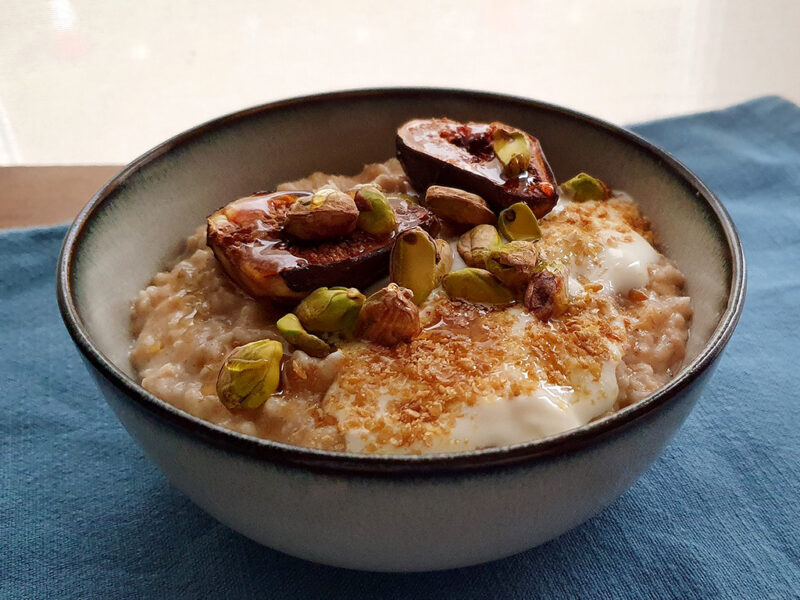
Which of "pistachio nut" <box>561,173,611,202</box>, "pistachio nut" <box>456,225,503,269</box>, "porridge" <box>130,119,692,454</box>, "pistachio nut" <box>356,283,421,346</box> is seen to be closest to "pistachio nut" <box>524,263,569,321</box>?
"porridge" <box>130,119,692,454</box>

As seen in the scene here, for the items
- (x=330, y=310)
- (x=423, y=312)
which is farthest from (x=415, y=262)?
(x=330, y=310)

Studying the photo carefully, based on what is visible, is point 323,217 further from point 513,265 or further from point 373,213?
point 513,265

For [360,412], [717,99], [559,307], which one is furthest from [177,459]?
[717,99]

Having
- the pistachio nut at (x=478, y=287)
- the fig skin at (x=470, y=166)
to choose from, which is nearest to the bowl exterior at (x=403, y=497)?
the pistachio nut at (x=478, y=287)

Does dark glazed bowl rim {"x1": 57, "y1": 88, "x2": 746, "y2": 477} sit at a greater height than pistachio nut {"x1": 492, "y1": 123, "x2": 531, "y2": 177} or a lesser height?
lesser

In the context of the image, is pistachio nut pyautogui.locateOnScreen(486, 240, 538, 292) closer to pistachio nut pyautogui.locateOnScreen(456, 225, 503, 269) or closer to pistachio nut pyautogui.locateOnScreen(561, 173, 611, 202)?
Answer: pistachio nut pyautogui.locateOnScreen(456, 225, 503, 269)

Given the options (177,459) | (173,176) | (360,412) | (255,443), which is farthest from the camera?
(173,176)

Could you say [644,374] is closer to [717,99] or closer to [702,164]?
[702,164]

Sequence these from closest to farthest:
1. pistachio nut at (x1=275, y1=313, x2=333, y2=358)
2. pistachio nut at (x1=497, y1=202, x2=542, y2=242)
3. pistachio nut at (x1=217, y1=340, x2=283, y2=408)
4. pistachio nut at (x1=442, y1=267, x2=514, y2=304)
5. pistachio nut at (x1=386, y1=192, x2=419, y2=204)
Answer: pistachio nut at (x1=217, y1=340, x2=283, y2=408) < pistachio nut at (x1=275, y1=313, x2=333, y2=358) < pistachio nut at (x1=442, y1=267, x2=514, y2=304) < pistachio nut at (x1=497, y1=202, x2=542, y2=242) < pistachio nut at (x1=386, y1=192, x2=419, y2=204)
